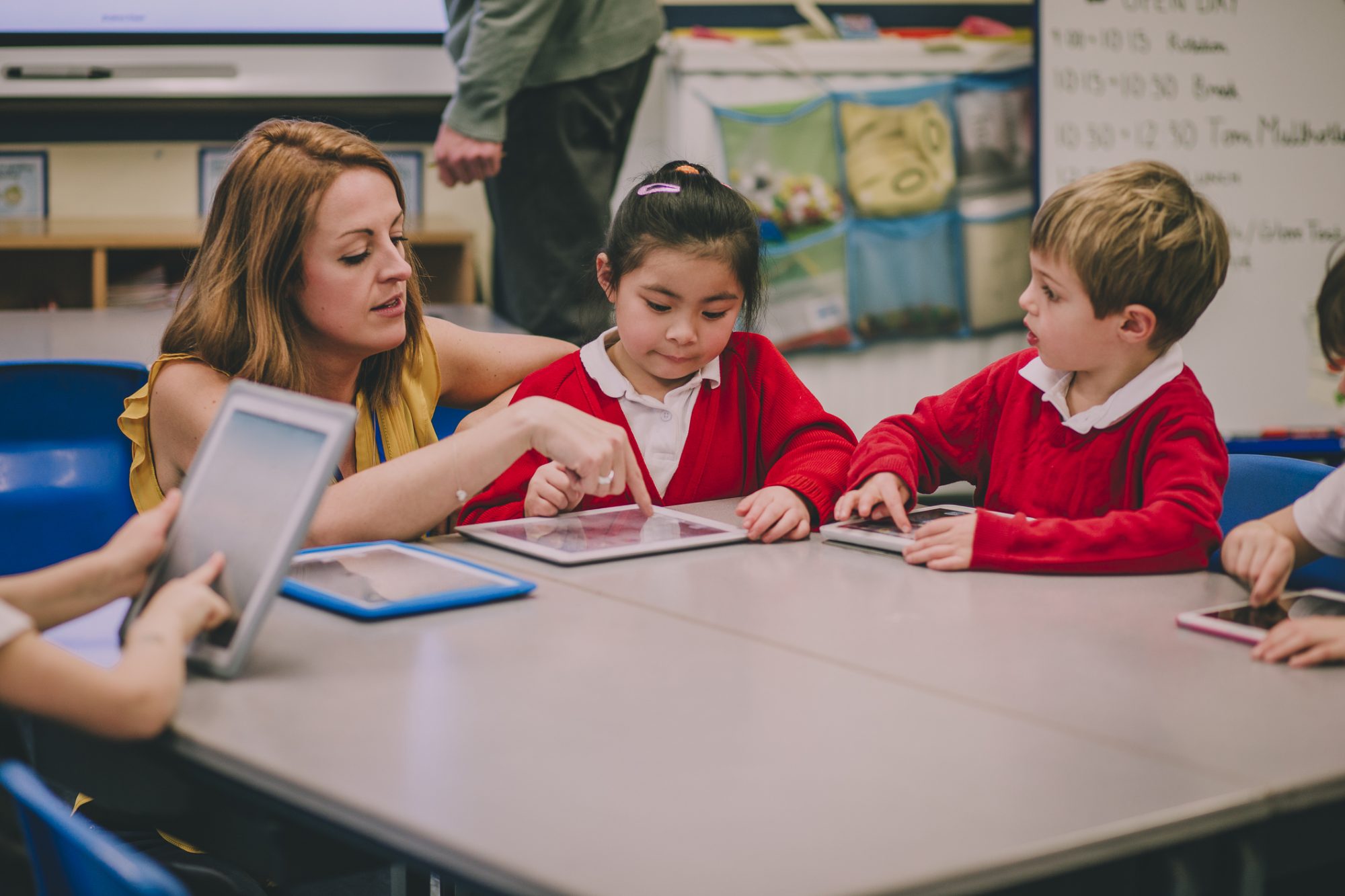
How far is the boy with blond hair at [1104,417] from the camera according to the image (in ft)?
4.09

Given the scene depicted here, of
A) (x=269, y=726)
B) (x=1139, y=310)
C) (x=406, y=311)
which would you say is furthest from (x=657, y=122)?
(x=269, y=726)

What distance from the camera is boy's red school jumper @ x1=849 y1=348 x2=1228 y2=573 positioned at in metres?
1.24

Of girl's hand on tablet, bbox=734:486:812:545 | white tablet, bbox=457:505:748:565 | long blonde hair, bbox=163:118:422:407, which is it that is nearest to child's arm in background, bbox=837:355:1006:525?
girl's hand on tablet, bbox=734:486:812:545

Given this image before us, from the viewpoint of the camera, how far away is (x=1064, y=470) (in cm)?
146

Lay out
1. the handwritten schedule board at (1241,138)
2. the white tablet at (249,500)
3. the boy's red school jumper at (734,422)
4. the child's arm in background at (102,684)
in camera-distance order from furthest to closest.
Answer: the handwritten schedule board at (1241,138) < the boy's red school jumper at (734,422) < the white tablet at (249,500) < the child's arm in background at (102,684)

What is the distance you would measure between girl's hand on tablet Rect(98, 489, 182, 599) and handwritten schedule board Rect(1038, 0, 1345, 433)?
112 inches

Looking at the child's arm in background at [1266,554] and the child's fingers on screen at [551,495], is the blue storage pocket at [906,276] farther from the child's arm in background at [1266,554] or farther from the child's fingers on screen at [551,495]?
the child's arm in background at [1266,554]

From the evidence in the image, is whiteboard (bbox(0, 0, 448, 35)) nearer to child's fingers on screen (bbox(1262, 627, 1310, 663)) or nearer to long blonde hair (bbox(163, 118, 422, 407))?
long blonde hair (bbox(163, 118, 422, 407))

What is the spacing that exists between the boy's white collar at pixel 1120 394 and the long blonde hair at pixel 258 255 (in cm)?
89

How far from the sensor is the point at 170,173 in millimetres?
3576

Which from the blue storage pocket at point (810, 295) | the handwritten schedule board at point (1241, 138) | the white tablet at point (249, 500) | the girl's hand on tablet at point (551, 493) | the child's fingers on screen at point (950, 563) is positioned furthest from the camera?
the blue storage pocket at point (810, 295)

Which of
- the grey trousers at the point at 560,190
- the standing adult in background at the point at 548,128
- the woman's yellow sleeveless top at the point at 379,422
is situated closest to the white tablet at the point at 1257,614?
the woman's yellow sleeveless top at the point at 379,422

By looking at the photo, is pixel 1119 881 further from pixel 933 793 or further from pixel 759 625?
pixel 759 625

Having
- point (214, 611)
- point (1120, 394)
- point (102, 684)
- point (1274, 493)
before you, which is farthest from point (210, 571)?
Answer: point (1274, 493)
